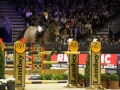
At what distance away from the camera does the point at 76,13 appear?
82.6ft

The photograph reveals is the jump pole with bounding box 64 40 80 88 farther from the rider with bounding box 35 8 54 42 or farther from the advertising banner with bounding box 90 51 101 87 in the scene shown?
the rider with bounding box 35 8 54 42

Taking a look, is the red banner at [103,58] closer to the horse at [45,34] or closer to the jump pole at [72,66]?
the horse at [45,34]

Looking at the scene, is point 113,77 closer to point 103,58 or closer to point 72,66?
point 72,66

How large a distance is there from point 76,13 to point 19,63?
14.6m

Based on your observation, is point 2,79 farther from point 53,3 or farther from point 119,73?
point 53,3

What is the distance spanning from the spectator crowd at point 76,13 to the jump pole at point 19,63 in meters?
11.5

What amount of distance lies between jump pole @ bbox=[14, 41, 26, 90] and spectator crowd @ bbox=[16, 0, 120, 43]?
11.5 meters

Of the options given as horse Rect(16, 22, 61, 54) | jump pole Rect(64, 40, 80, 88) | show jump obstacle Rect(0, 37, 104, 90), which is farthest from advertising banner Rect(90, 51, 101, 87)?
horse Rect(16, 22, 61, 54)

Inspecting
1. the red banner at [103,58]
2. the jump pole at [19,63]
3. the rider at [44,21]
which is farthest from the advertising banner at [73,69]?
the red banner at [103,58]

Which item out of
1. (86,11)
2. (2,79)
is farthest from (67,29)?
(2,79)

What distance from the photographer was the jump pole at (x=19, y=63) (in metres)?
10.9

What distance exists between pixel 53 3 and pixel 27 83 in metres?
15.4

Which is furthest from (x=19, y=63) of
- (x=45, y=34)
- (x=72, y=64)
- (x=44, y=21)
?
(x=45, y=34)

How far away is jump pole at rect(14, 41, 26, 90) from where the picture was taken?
10859 mm
